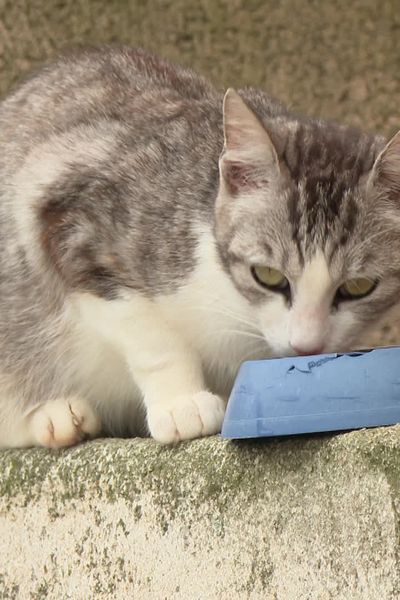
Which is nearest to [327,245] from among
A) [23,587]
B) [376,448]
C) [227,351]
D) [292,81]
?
[227,351]

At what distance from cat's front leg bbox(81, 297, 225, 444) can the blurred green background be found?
149 centimetres

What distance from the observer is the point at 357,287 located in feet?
6.32

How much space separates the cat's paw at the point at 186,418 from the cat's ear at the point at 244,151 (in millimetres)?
366

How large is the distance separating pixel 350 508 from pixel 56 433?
77 cm

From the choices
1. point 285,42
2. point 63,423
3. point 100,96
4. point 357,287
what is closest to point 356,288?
point 357,287

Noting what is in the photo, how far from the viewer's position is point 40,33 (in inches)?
133

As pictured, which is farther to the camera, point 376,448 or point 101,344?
point 101,344

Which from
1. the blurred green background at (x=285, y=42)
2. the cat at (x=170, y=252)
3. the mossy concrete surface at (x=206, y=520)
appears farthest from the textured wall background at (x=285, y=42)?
the mossy concrete surface at (x=206, y=520)

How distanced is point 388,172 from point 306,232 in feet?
0.55

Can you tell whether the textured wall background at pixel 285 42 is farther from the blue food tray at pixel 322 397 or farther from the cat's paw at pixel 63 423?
the blue food tray at pixel 322 397

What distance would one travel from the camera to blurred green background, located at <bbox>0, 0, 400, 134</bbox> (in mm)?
3438

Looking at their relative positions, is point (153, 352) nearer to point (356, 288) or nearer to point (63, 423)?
point (63, 423)

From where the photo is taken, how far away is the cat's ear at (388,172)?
6.23 feet

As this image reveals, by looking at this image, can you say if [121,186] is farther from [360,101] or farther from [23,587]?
[360,101]
